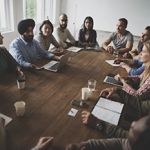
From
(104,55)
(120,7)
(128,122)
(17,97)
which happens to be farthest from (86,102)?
(120,7)

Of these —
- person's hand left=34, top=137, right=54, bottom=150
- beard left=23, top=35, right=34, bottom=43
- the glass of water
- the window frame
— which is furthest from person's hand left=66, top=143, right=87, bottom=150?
the window frame

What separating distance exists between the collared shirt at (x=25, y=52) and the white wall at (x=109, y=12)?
2566 mm

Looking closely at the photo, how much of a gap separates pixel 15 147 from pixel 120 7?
4196 mm

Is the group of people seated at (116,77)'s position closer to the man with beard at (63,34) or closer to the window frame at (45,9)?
the man with beard at (63,34)

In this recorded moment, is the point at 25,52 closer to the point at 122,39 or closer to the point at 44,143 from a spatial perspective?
the point at 44,143

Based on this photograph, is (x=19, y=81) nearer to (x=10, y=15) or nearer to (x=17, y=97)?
(x=17, y=97)

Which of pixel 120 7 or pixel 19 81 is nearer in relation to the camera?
pixel 19 81

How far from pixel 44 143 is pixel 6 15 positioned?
10.8 feet

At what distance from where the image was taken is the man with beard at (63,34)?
3.62 m

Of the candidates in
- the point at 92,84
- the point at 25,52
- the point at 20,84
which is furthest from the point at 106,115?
the point at 25,52

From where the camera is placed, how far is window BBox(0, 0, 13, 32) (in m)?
3.72

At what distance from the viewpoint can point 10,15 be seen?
3.85 m

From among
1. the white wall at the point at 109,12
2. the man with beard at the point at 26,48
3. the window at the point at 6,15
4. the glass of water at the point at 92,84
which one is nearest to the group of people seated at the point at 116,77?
the man with beard at the point at 26,48

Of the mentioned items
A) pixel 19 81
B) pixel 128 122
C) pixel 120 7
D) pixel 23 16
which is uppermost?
pixel 120 7
